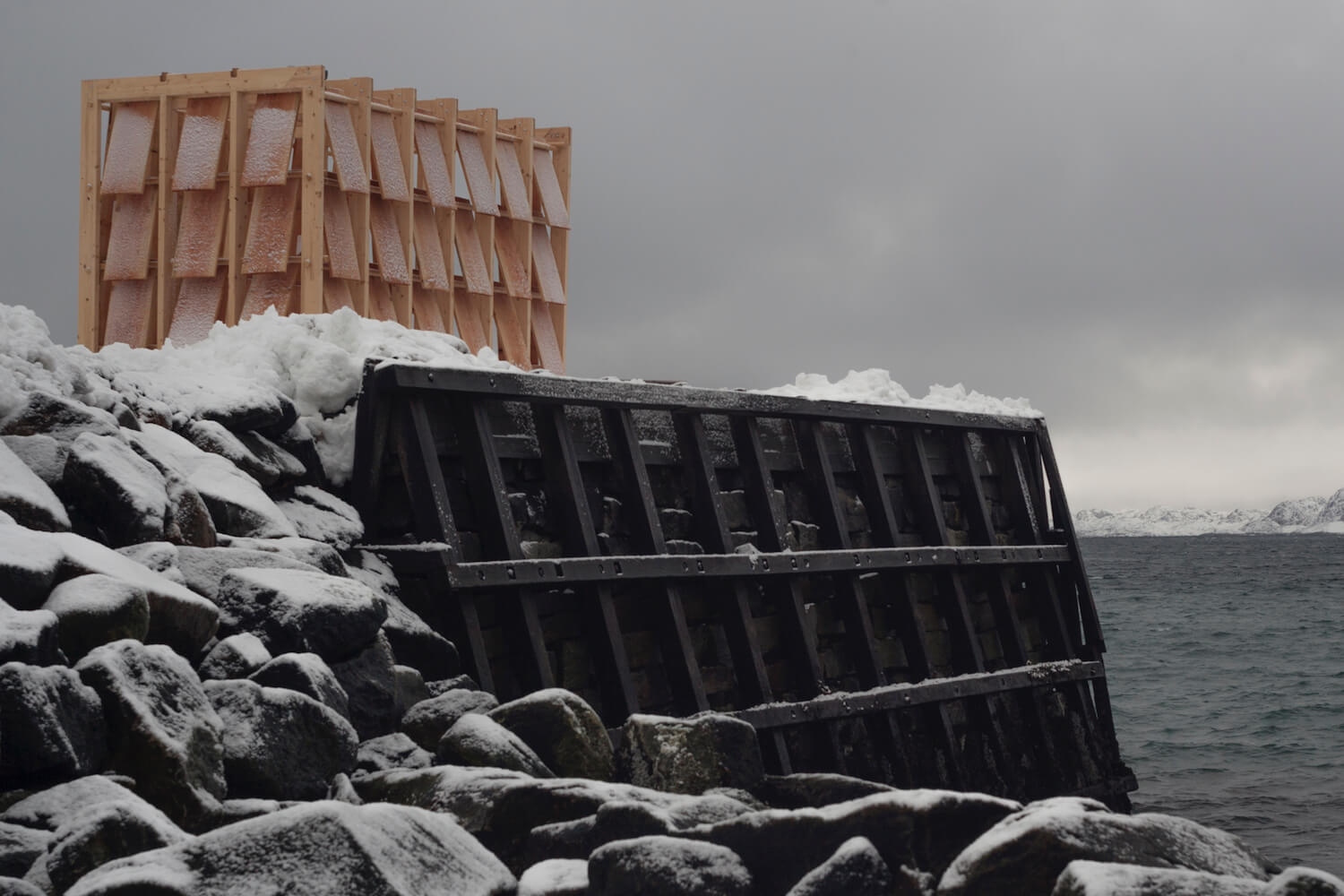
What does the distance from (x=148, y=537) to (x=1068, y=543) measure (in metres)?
8.87

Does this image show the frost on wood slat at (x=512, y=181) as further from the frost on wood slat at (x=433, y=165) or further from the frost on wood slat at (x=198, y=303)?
the frost on wood slat at (x=198, y=303)

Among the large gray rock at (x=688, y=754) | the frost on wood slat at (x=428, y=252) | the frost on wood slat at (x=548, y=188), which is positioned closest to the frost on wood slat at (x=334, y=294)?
the frost on wood slat at (x=428, y=252)

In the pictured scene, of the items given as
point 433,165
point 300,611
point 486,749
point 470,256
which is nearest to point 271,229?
point 433,165

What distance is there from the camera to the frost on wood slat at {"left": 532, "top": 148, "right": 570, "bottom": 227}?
23.0m

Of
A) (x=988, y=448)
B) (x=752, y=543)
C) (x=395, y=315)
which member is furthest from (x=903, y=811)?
(x=395, y=315)

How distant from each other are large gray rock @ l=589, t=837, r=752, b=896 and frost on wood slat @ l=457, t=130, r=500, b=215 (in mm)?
17331

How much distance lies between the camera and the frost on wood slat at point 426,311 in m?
21.0

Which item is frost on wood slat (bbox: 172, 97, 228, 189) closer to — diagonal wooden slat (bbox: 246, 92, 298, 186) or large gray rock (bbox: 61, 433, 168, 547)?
diagonal wooden slat (bbox: 246, 92, 298, 186)

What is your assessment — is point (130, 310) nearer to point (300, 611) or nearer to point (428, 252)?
point (428, 252)

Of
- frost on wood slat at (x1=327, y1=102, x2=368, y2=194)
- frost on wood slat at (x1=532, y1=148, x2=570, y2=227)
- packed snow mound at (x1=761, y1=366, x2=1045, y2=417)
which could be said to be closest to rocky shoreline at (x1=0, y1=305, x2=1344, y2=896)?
packed snow mound at (x1=761, y1=366, x2=1045, y2=417)

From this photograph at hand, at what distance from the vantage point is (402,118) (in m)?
20.1

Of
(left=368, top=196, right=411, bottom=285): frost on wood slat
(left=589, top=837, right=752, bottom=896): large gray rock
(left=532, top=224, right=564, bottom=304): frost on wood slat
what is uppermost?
(left=532, top=224, right=564, bottom=304): frost on wood slat

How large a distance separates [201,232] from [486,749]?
13.5 m

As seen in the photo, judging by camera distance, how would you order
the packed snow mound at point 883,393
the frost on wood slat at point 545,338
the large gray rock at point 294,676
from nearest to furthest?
the large gray rock at point 294,676
the packed snow mound at point 883,393
the frost on wood slat at point 545,338
